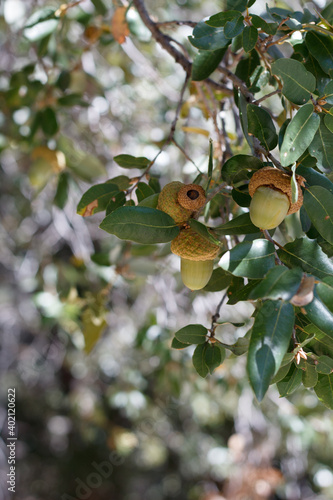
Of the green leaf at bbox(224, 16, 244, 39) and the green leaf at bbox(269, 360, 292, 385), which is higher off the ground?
the green leaf at bbox(224, 16, 244, 39)

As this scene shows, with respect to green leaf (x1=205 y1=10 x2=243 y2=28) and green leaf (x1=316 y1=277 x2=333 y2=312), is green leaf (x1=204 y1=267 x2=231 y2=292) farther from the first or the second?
green leaf (x1=205 y1=10 x2=243 y2=28)

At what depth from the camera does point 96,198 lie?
0.89 meters

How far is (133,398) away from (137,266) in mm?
956

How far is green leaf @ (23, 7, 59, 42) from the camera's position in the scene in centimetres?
126

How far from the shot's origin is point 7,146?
5.90 ft

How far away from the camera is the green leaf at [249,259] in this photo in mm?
558

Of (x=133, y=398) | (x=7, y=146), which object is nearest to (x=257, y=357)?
(x=7, y=146)

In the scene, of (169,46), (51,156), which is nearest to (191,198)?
(169,46)

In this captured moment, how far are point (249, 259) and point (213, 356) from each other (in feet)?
0.71

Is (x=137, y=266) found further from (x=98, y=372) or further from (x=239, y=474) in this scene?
(x=98, y=372)

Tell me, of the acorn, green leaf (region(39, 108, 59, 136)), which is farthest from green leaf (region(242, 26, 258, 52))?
green leaf (region(39, 108, 59, 136))

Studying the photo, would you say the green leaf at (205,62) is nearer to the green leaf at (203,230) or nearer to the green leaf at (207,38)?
the green leaf at (207,38)

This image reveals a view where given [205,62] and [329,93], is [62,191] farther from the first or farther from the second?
[329,93]

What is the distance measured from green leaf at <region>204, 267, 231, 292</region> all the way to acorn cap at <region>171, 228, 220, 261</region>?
8 centimetres
